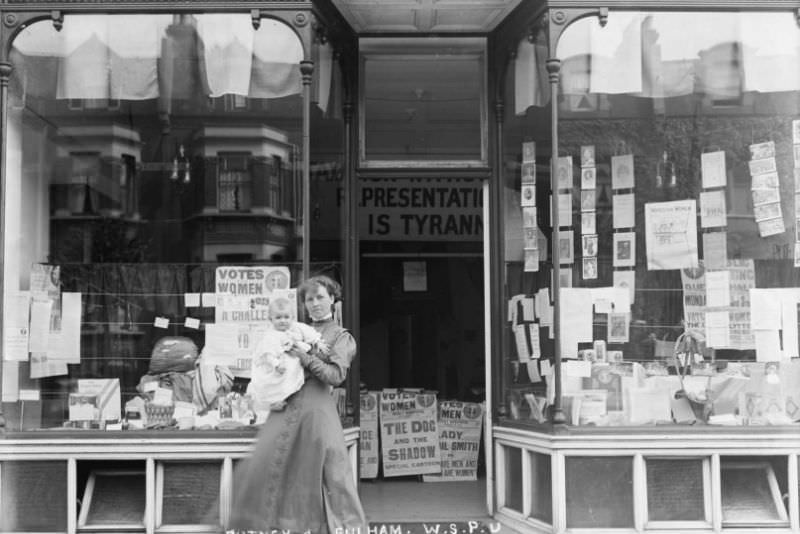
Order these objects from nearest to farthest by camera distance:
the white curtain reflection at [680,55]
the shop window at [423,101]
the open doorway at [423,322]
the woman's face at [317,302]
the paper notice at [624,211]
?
the woman's face at [317,302], the white curtain reflection at [680,55], the paper notice at [624,211], the shop window at [423,101], the open doorway at [423,322]

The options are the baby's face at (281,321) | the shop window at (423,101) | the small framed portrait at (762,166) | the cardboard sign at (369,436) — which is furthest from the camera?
the cardboard sign at (369,436)

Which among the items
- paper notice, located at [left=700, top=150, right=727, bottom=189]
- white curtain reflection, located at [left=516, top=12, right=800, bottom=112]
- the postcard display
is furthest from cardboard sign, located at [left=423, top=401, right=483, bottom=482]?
white curtain reflection, located at [left=516, top=12, right=800, bottom=112]

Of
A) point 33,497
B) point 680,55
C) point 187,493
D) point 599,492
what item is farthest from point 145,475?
point 680,55

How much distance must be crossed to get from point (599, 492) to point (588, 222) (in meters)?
2.03

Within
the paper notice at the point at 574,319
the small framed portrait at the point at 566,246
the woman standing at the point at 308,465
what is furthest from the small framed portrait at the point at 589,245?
the woman standing at the point at 308,465

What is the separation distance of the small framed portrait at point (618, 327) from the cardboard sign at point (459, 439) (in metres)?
2.30

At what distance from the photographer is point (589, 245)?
705 cm

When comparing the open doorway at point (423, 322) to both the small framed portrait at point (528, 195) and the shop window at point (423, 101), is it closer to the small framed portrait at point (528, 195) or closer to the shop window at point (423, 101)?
the shop window at point (423, 101)

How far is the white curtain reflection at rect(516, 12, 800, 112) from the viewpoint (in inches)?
265

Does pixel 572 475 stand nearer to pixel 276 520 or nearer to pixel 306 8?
pixel 276 520

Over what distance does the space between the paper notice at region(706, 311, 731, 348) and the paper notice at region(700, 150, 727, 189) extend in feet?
3.24

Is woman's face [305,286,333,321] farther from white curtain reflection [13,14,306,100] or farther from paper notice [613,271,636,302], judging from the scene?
paper notice [613,271,636,302]

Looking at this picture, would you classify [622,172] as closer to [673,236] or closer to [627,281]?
[673,236]

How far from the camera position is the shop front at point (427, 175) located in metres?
6.39
